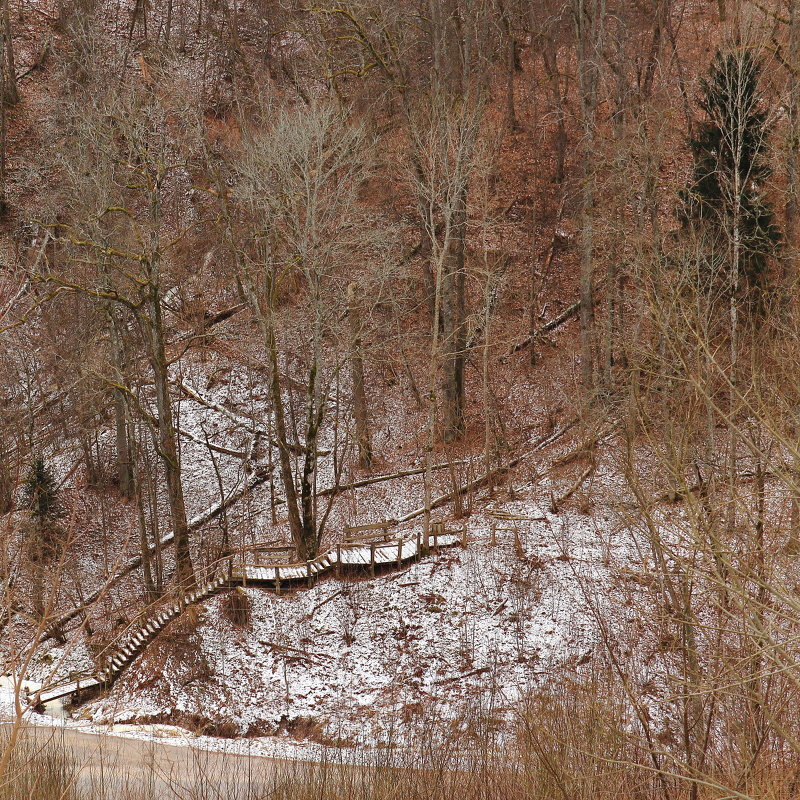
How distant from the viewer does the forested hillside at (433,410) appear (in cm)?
886

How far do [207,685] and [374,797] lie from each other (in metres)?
7.26

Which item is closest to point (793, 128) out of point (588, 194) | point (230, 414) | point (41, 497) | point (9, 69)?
point (588, 194)

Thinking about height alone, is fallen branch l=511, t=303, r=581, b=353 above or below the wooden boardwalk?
above

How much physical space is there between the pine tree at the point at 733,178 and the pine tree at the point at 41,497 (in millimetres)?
17091

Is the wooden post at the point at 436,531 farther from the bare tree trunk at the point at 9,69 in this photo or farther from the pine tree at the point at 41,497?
the bare tree trunk at the point at 9,69

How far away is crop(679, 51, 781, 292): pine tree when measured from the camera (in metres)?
15.7

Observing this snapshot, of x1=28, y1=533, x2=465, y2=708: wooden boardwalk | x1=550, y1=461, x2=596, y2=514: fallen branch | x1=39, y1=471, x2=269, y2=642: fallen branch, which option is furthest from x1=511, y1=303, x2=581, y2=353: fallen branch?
x1=28, y1=533, x2=465, y2=708: wooden boardwalk

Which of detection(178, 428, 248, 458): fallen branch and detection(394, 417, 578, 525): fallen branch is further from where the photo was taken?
detection(178, 428, 248, 458): fallen branch

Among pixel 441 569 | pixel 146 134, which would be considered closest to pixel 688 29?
pixel 146 134

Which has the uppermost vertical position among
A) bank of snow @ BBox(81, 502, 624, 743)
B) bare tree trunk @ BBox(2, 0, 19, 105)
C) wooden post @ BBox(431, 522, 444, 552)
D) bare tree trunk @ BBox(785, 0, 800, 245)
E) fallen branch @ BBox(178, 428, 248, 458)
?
bare tree trunk @ BBox(2, 0, 19, 105)

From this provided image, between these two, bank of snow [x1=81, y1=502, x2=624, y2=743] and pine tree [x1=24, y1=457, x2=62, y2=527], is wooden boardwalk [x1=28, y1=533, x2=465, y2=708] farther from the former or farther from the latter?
pine tree [x1=24, y1=457, x2=62, y2=527]

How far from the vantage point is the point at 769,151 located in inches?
738

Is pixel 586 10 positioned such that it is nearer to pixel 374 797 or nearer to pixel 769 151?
pixel 769 151

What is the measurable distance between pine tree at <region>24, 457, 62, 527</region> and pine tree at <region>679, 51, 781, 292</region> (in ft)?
56.1
